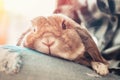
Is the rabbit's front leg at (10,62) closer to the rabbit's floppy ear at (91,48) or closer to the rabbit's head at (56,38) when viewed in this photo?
the rabbit's head at (56,38)

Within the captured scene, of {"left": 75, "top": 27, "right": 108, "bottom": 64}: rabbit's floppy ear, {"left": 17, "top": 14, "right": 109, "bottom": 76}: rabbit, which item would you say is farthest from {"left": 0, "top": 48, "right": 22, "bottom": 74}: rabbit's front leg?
{"left": 75, "top": 27, "right": 108, "bottom": 64}: rabbit's floppy ear

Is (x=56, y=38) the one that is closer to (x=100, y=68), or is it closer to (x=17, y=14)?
(x=100, y=68)

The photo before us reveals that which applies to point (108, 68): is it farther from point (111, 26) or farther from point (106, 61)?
Answer: point (111, 26)

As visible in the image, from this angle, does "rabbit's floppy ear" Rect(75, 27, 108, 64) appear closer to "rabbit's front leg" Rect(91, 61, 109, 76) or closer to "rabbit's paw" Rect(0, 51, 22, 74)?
"rabbit's front leg" Rect(91, 61, 109, 76)

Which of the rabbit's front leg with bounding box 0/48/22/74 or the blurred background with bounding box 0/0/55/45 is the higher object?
the blurred background with bounding box 0/0/55/45

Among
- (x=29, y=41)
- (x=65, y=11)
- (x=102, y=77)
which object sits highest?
(x=65, y=11)

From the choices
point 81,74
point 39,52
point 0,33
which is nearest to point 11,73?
point 39,52

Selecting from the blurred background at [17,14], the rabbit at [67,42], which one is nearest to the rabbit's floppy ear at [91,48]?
the rabbit at [67,42]
